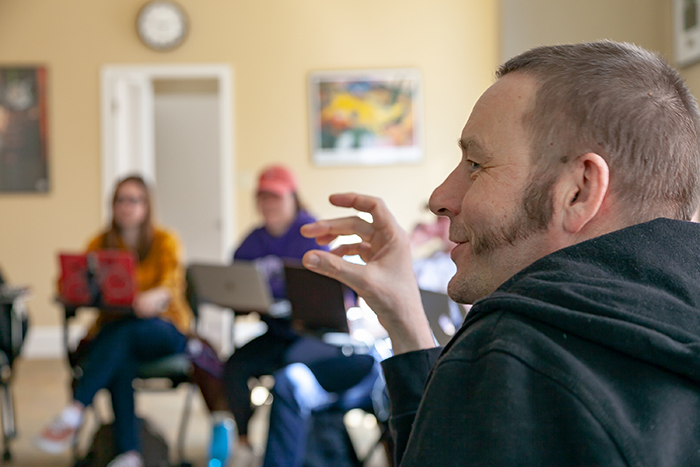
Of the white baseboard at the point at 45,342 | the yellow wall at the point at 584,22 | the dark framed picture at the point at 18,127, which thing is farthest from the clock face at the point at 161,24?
the yellow wall at the point at 584,22

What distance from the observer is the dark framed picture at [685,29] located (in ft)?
3.55

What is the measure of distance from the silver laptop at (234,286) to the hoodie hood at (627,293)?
219cm

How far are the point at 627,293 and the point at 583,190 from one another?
102 mm

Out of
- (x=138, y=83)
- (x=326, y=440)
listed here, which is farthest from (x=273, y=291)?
(x=138, y=83)

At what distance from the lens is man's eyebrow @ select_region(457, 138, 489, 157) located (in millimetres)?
569

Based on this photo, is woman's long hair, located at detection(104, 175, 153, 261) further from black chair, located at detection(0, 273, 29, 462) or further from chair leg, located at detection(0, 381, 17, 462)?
chair leg, located at detection(0, 381, 17, 462)

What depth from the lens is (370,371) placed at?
223 centimetres

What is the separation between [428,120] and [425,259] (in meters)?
3.27

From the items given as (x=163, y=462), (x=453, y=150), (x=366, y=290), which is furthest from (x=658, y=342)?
(x=453, y=150)

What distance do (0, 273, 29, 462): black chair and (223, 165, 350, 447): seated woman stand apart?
1042 mm

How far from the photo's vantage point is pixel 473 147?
22.9 inches

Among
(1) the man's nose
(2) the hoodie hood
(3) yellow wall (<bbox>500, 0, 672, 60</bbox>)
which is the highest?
(3) yellow wall (<bbox>500, 0, 672, 60</bbox>)

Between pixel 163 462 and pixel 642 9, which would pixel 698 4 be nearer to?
pixel 642 9

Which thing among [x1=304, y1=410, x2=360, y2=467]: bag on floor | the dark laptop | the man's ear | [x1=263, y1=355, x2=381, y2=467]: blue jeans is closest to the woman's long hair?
the dark laptop
